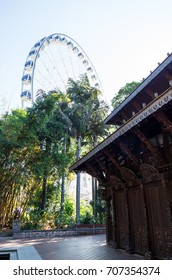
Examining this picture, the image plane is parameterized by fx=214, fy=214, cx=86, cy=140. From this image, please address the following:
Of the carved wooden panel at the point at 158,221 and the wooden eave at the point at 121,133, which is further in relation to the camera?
the carved wooden panel at the point at 158,221

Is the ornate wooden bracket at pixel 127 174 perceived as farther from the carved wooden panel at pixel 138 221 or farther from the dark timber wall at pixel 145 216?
the carved wooden panel at pixel 138 221

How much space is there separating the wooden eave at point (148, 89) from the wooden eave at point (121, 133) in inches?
42.2

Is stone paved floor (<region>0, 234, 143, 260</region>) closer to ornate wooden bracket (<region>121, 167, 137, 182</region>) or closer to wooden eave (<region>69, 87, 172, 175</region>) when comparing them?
ornate wooden bracket (<region>121, 167, 137, 182</region>)

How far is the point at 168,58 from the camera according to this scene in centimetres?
461

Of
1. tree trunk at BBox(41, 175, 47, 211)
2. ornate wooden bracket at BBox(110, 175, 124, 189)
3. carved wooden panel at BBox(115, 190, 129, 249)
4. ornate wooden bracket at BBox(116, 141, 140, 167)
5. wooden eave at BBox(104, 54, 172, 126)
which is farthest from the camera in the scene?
tree trunk at BBox(41, 175, 47, 211)

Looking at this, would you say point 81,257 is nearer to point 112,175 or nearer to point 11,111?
point 112,175

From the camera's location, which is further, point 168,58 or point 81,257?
point 81,257

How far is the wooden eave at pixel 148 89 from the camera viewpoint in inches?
196

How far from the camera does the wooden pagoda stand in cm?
441

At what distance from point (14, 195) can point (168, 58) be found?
10835 millimetres

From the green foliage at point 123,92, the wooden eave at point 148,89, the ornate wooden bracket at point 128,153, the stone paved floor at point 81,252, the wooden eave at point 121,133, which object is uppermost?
the green foliage at point 123,92

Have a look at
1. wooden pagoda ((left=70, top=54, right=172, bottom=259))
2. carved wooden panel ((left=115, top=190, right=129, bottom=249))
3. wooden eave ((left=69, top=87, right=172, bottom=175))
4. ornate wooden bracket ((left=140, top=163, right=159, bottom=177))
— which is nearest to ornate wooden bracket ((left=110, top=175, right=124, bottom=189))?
wooden pagoda ((left=70, top=54, right=172, bottom=259))

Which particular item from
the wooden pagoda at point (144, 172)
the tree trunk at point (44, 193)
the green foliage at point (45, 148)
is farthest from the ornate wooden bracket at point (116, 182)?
the tree trunk at point (44, 193)
